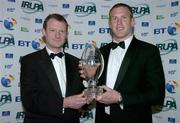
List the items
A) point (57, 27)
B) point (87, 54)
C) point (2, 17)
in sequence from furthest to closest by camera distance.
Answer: point (2, 17), point (57, 27), point (87, 54)

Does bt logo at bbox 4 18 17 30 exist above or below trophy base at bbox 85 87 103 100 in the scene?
above

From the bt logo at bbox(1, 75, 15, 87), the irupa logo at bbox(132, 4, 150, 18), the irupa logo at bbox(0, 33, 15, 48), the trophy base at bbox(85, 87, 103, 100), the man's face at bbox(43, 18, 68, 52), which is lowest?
the bt logo at bbox(1, 75, 15, 87)

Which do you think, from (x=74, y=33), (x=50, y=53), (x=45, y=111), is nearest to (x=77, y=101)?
(x=45, y=111)

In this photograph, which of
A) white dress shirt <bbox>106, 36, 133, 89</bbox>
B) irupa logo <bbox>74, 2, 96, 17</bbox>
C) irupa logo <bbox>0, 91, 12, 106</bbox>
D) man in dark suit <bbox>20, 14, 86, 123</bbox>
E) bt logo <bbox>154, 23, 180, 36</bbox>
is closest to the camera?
man in dark suit <bbox>20, 14, 86, 123</bbox>

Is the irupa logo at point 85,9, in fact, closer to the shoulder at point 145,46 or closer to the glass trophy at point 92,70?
the shoulder at point 145,46

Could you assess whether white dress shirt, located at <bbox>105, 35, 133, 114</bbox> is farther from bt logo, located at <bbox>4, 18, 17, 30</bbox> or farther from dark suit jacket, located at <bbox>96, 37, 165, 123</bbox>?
bt logo, located at <bbox>4, 18, 17, 30</bbox>

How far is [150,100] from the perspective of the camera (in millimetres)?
2361

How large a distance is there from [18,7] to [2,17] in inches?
8.8

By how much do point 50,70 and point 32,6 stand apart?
1.32m

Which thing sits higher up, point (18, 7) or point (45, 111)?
point (18, 7)

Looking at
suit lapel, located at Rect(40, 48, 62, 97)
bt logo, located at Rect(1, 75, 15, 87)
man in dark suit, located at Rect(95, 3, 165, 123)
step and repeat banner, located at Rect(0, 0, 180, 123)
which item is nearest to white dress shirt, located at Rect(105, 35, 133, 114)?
man in dark suit, located at Rect(95, 3, 165, 123)

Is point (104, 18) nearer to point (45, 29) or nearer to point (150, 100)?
point (45, 29)

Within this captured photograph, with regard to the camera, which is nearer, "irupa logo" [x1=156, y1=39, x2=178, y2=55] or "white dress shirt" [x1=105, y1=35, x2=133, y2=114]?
"white dress shirt" [x1=105, y1=35, x2=133, y2=114]

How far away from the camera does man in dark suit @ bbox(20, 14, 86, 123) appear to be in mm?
2348
